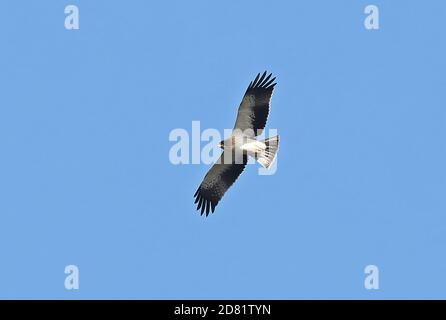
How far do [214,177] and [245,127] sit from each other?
1.17 metres

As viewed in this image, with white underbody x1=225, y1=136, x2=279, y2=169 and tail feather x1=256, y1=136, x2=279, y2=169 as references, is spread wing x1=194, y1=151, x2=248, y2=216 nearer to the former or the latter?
white underbody x1=225, y1=136, x2=279, y2=169

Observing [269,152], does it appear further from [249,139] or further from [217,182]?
[217,182]

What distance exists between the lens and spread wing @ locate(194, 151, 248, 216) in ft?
63.7

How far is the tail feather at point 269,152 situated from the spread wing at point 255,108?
416mm

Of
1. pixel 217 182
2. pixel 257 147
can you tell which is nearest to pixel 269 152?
pixel 257 147

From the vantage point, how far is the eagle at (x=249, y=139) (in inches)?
737

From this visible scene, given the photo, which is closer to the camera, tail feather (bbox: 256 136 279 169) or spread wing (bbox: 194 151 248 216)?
tail feather (bbox: 256 136 279 169)

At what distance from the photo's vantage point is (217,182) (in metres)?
19.7

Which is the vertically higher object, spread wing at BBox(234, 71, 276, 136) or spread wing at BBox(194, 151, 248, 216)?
spread wing at BBox(234, 71, 276, 136)

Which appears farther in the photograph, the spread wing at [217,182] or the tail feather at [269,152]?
the spread wing at [217,182]

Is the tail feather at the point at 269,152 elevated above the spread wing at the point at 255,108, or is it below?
below

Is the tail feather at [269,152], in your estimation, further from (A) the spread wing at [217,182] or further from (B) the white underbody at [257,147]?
(A) the spread wing at [217,182]

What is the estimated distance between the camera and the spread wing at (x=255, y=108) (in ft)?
62.4
